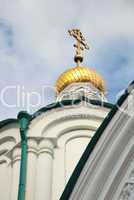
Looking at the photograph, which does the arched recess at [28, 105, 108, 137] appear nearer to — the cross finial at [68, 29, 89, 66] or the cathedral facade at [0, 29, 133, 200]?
the cathedral facade at [0, 29, 133, 200]

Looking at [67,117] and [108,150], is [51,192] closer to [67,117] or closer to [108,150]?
[67,117]

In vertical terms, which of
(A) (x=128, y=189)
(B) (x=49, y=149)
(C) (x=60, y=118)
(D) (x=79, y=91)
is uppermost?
(D) (x=79, y=91)

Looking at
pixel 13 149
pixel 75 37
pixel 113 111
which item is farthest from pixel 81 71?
pixel 113 111

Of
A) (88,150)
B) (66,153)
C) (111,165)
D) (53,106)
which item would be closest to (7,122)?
(53,106)

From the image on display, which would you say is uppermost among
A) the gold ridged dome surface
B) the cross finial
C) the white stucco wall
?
the cross finial

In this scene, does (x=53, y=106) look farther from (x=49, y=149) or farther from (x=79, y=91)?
(x=79, y=91)

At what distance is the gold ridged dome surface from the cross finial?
0.64 metres

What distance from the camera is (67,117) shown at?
425 inches

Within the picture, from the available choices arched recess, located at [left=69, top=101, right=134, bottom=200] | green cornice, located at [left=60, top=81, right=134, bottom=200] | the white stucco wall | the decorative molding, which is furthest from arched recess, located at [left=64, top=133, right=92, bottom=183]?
the decorative molding

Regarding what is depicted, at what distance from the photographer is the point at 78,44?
1475 centimetres

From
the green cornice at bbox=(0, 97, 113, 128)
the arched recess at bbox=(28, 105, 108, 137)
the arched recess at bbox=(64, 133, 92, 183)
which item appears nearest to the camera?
the arched recess at bbox=(64, 133, 92, 183)

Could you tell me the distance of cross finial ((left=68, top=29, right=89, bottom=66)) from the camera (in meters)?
14.6

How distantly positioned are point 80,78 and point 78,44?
124 centimetres

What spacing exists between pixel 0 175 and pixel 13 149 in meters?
0.54
